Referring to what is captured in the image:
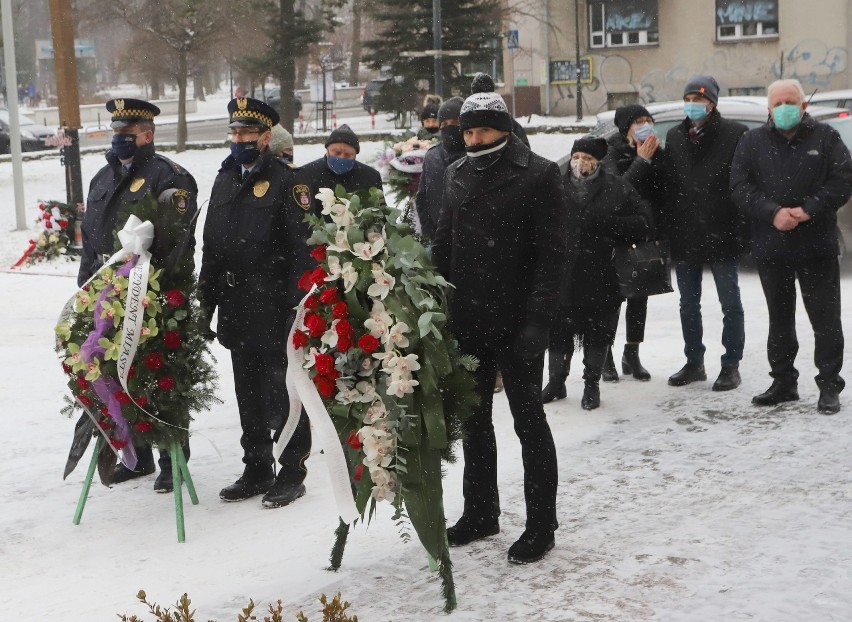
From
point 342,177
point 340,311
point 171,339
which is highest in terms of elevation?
point 342,177

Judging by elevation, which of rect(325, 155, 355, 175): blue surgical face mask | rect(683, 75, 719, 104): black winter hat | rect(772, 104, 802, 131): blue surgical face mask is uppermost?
rect(683, 75, 719, 104): black winter hat

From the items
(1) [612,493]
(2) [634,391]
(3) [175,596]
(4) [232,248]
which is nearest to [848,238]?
(2) [634,391]

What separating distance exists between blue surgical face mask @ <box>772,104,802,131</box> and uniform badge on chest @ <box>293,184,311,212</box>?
3.00 meters

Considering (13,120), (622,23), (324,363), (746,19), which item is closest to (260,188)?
(324,363)

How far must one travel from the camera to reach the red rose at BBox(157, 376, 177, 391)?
616 cm

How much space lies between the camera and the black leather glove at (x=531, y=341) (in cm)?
528

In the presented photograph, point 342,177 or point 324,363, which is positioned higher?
point 342,177

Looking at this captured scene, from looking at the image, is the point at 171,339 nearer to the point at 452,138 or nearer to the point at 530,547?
the point at 530,547

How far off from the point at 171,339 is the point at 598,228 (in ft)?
10.4

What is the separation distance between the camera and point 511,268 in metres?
5.36

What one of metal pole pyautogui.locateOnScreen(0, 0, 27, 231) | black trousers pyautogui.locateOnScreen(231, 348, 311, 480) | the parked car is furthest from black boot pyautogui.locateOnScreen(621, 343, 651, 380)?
the parked car

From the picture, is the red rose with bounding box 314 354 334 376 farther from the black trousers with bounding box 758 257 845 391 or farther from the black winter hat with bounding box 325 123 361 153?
the black trousers with bounding box 758 257 845 391

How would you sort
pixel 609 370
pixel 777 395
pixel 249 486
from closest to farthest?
pixel 249 486 < pixel 777 395 < pixel 609 370

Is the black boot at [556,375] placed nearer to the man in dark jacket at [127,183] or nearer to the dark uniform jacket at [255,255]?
the dark uniform jacket at [255,255]
